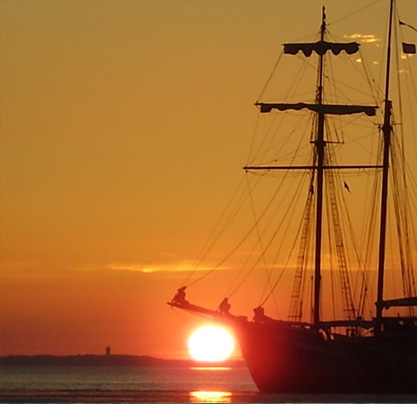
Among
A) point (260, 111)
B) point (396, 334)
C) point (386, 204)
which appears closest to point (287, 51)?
point (260, 111)

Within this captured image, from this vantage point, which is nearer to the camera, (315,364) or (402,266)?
(315,364)

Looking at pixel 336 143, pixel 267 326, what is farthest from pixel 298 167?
pixel 267 326

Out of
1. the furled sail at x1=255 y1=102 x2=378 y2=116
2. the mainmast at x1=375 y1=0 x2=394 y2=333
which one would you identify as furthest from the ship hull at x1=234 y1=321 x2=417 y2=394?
the furled sail at x1=255 y1=102 x2=378 y2=116

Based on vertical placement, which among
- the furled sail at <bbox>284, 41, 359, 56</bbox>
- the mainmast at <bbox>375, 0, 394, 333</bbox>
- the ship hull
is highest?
the furled sail at <bbox>284, 41, 359, 56</bbox>

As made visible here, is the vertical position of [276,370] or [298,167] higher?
[298,167]

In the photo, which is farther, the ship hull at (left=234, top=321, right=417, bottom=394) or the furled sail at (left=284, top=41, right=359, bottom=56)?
the furled sail at (left=284, top=41, right=359, bottom=56)

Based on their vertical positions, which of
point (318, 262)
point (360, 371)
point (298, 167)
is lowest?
point (360, 371)

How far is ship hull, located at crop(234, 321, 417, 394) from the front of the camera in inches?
3664

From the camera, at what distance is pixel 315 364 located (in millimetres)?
93062

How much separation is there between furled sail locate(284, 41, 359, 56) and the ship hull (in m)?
16.2

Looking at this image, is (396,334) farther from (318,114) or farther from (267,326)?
(318,114)

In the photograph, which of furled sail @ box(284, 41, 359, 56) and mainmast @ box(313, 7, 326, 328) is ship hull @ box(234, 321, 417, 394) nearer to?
mainmast @ box(313, 7, 326, 328)

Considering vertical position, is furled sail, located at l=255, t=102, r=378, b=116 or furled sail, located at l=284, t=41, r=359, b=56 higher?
furled sail, located at l=284, t=41, r=359, b=56

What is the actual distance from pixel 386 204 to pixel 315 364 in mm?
10247
